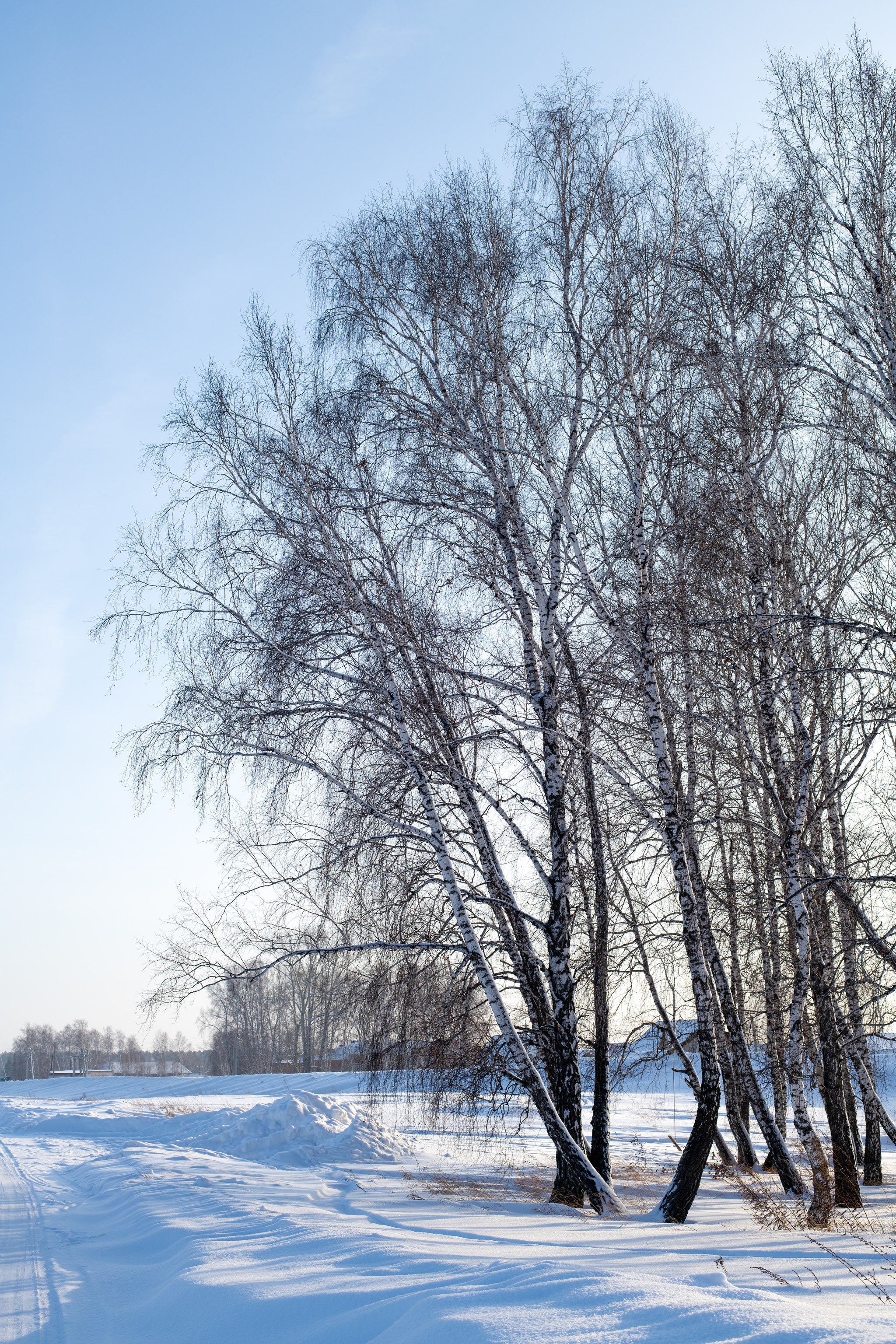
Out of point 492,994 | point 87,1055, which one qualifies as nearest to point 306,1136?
point 492,994

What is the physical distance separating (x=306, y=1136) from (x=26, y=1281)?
979cm

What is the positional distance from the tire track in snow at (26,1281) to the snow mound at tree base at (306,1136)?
16.5 ft

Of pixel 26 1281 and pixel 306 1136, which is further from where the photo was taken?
pixel 306 1136

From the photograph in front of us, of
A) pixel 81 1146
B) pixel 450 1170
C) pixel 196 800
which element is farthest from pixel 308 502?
pixel 81 1146

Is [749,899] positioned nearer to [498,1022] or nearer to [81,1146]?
[498,1022]

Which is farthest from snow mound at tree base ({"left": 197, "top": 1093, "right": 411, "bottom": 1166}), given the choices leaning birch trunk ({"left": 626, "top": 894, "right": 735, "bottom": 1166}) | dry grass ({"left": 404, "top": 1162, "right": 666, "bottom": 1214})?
leaning birch trunk ({"left": 626, "top": 894, "right": 735, "bottom": 1166})

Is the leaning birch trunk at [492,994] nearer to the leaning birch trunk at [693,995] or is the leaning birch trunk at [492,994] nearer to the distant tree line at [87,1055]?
the leaning birch trunk at [693,995]

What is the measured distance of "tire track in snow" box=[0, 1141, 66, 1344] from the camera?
198 inches

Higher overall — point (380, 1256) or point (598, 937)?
point (598, 937)

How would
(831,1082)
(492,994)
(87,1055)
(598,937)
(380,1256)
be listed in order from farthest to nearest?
(87,1055)
(598,937)
(831,1082)
(492,994)
(380,1256)

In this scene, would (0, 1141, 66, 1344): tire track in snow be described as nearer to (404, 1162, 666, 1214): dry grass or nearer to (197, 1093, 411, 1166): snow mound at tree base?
(404, 1162, 666, 1214): dry grass

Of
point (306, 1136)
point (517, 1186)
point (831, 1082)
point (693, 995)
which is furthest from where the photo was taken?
point (306, 1136)

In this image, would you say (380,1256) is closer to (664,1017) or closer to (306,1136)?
(664,1017)

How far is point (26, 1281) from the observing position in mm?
6199
